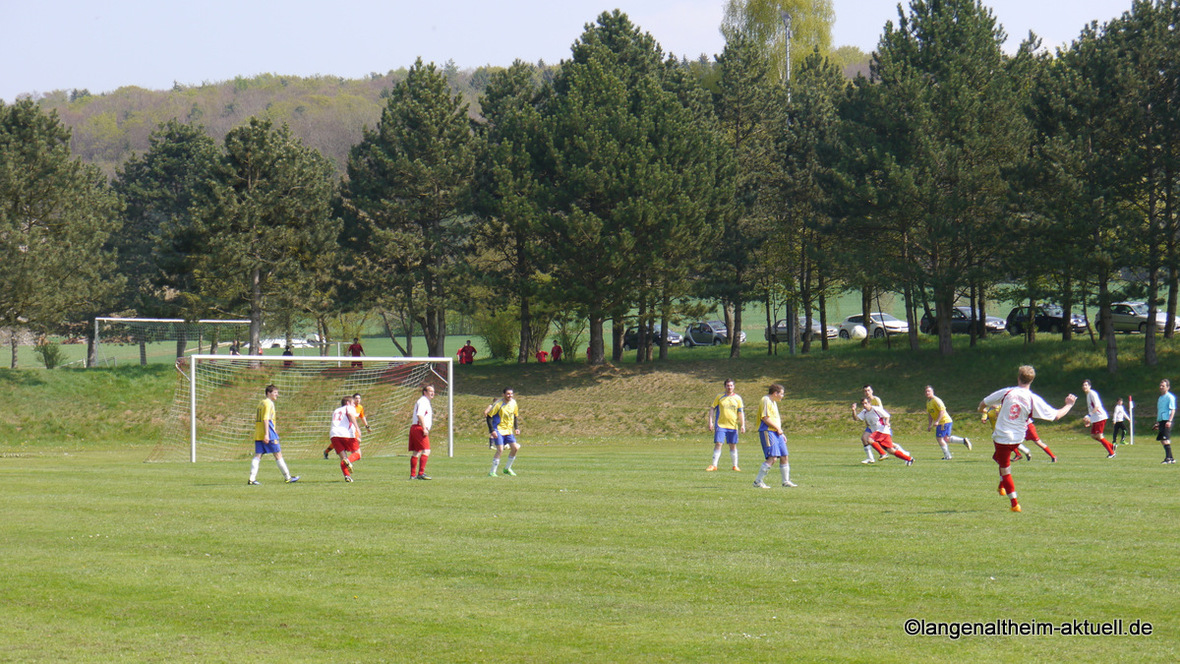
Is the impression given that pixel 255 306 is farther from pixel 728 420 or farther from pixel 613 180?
pixel 728 420

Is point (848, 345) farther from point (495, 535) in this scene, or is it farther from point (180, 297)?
point (495, 535)

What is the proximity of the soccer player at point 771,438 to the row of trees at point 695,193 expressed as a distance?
29426 mm

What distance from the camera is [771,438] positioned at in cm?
1914

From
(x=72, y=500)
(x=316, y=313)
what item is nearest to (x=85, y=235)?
(x=316, y=313)

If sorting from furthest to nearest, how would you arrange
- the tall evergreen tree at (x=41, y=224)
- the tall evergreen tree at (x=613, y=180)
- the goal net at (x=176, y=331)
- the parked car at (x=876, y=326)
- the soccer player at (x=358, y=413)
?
1. the parked car at (x=876, y=326)
2. the goal net at (x=176, y=331)
3. the tall evergreen tree at (x=613, y=180)
4. the tall evergreen tree at (x=41, y=224)
5. the soccer player at (x=358, y=413)

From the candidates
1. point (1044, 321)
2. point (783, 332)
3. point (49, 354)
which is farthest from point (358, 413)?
point (783, 332)

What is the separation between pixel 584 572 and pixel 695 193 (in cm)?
4105

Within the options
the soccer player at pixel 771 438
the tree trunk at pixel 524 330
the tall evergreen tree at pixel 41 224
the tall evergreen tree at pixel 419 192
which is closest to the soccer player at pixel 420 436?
the soccer player at pixel 771 438

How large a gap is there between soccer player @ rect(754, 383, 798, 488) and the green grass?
52 cm

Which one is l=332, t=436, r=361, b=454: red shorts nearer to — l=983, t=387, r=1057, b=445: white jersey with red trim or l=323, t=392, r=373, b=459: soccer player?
l=323, t=392, r=373, b=459: soccer player

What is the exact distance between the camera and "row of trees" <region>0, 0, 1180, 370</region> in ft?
145

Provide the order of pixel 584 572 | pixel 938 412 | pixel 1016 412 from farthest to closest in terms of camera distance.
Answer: pixel 938 412 → pixel 1016 412 → pixel 584 572

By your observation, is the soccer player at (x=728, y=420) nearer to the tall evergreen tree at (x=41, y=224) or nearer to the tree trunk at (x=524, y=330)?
the tree trunk at (x=524, y=330)

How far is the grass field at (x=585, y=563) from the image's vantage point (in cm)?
851
